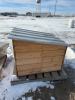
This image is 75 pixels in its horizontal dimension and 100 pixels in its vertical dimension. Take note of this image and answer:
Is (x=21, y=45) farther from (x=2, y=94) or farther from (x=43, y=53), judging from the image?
(x=2, y=94)

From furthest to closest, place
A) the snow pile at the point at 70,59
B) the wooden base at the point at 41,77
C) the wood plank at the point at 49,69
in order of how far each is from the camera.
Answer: the snow pile at the point at 70,59
the wood plank at the point at 49,69
the wooden base at the point at 41,77

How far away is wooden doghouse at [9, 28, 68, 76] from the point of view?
2422 mm

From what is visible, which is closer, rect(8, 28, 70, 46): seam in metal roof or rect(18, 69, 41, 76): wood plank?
rect(8, 28, 70, 46): seam in metal roof

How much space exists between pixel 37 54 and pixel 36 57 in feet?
0.37

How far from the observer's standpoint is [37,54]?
2.61m

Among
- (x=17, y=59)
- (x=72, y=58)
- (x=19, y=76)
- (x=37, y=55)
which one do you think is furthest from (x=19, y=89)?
(x=72, y=58)

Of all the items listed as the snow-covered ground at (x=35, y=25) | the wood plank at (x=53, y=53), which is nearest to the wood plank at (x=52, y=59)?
the wood plank at (x=53, y=53)

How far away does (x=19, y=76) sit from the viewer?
2.79 m

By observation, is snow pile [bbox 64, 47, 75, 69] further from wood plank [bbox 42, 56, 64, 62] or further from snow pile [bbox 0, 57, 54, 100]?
snow pile [bbox 0, 57, 54, 100]

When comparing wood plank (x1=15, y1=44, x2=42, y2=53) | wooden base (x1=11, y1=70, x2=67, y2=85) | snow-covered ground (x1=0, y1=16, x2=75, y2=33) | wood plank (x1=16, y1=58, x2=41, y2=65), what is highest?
snow-covered ground (x1=0, y1=16, x2=75, y2=33)

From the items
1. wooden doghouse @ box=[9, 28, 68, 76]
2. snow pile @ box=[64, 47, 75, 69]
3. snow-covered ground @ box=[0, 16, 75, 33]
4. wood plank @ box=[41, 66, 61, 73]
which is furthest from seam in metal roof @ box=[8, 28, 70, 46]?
snow-covered ground @ box=[0, 16, 75, 33]

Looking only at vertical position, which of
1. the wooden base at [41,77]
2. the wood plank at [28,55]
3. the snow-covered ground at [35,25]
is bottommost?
the wooden base at [41,77]

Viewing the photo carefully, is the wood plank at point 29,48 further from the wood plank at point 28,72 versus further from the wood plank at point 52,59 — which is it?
the wood plank at point 28,72

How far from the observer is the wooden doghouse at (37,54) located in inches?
95.3
